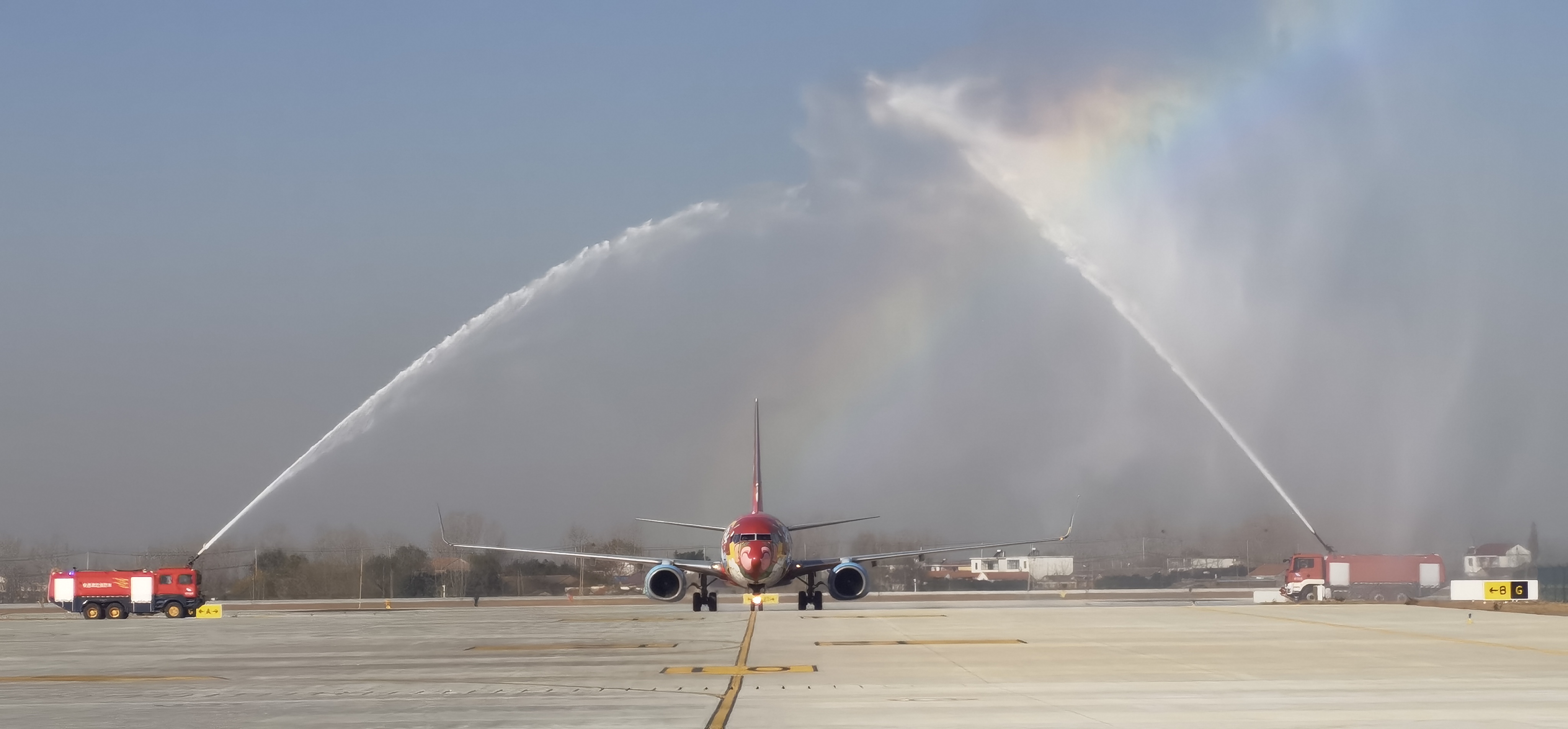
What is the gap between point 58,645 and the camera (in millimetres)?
46031

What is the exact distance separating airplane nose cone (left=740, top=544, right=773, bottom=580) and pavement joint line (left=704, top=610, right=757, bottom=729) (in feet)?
77.8

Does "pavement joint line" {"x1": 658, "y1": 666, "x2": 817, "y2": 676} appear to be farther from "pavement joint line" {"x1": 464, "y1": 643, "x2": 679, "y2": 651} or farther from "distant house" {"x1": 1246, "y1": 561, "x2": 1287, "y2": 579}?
"distant house" {"x1": 1246, "y1": 561, "x2": 1287, "y2": 579}

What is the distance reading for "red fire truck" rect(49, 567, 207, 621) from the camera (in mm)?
73688

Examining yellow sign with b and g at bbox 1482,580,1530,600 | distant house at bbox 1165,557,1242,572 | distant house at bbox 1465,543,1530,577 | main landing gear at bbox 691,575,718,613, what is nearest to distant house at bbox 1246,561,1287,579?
distant house at bbox 1165,557,1242,572

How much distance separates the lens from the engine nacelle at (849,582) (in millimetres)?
69375

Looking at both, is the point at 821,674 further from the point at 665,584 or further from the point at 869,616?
the point at 665,584

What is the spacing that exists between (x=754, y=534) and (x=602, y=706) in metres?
41.2

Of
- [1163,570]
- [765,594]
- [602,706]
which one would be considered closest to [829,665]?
[602,706]

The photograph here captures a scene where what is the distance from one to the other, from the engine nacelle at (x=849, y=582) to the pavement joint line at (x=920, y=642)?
92.9 ft

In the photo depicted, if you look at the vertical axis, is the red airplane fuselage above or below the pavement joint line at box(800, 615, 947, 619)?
above

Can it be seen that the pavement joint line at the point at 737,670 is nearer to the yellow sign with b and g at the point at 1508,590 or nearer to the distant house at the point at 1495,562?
the yellow sign with b and g at the point at 1508,590

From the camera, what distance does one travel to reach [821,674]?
28.7m

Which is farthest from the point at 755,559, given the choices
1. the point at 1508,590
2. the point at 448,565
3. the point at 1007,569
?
the point at 1007,569

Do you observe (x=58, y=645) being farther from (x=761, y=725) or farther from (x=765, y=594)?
(x=765, y=594)
